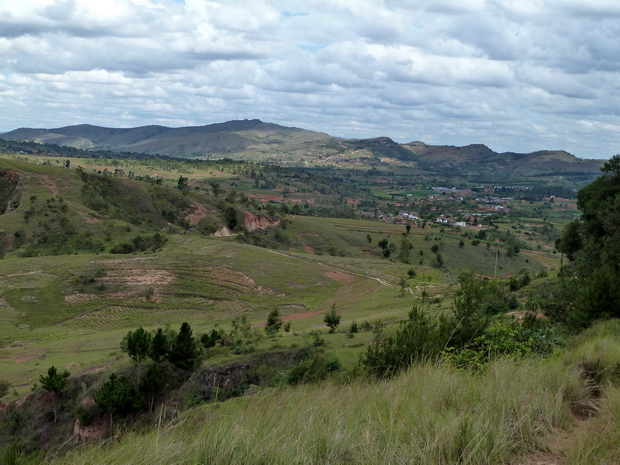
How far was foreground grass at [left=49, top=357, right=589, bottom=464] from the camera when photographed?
4508 mm

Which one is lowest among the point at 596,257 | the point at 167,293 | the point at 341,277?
the point at 167,293

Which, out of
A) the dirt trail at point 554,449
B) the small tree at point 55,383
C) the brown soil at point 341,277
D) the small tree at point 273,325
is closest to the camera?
the dirt trail at point 554,449

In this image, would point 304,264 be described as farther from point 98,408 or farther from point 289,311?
point 98,408

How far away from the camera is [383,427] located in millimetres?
5082

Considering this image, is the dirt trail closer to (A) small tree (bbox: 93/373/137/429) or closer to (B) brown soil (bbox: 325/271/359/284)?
(A) small tree (bbox: 93/373/137/429)

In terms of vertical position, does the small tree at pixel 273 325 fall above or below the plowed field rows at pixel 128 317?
above

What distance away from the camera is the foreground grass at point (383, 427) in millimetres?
4508

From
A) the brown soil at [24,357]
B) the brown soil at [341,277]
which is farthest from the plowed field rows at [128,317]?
the brown soil at [341,277]

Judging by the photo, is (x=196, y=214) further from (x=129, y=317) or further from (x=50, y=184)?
(x=129, y=317)

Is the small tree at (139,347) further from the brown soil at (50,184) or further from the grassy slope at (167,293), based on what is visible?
the brown soil at (50,184)

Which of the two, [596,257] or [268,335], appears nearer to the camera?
[596,257]

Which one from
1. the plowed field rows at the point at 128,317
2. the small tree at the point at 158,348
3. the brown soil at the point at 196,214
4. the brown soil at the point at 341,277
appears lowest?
the plowed field rows at the point at 128,317

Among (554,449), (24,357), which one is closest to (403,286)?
(24,357)

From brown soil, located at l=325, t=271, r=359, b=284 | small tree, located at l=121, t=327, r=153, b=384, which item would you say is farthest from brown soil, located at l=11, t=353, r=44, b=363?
brown soil, located at l=325, t=271, r=359, b=284
